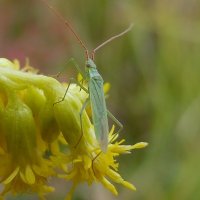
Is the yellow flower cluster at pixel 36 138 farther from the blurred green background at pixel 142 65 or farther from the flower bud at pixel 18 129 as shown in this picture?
the blurred green background at pixel 142 65

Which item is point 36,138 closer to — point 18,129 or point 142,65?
point 18,129

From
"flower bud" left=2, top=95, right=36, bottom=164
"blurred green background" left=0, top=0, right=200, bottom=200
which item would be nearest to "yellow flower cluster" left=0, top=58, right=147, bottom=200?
"flower bud" left=2, top=95, right=36, bottom=164

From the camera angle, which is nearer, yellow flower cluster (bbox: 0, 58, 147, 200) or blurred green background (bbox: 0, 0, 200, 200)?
yellow flower cluster (bbox: 0, 58, 147, 200)

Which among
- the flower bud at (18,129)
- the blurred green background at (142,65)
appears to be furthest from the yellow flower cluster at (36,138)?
the blurred green background at (142,65)

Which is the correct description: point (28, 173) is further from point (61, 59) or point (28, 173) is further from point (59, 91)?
point (61, 59)

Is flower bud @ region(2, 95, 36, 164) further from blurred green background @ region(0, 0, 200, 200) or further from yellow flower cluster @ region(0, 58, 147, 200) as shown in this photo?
blurred green background @ region(0, 0, 200, 200)

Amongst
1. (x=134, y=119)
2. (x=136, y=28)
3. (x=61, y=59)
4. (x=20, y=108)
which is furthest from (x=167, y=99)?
(x=20, y=108)
